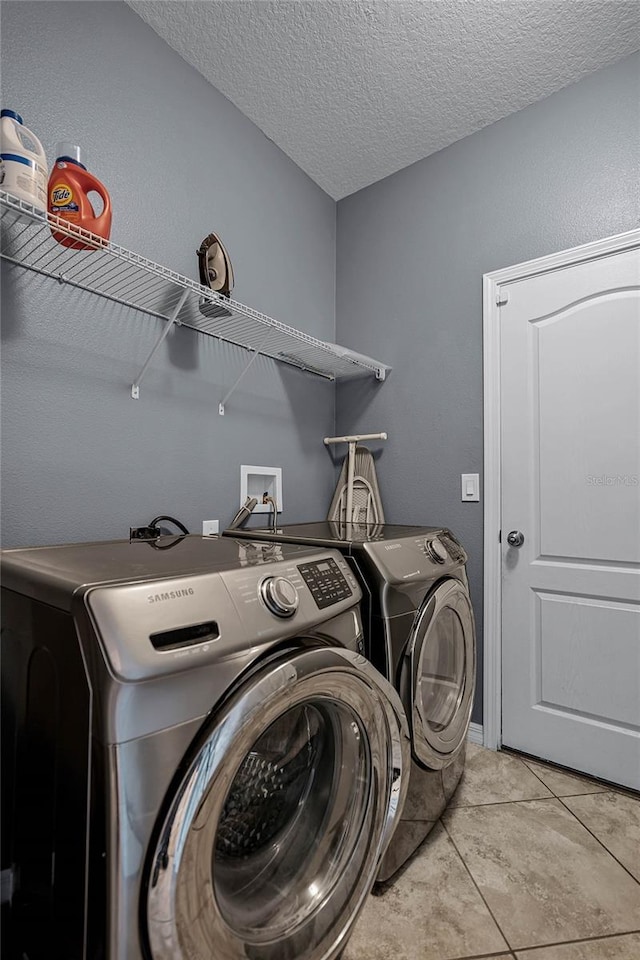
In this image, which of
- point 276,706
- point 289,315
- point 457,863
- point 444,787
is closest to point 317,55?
point 289,315

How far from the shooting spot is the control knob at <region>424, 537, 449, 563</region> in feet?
4.95

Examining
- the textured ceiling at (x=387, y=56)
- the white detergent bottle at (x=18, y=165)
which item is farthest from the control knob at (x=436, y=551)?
the textured ceiling at (x=387, y=56)

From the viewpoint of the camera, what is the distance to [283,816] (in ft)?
3.61

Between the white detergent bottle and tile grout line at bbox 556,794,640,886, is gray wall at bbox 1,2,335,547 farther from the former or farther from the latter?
tile grout line at bbox 556,794,640,886

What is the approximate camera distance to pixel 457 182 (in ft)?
7.44

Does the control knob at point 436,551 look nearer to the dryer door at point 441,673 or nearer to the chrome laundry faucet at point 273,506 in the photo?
the dryer door at point 441,673

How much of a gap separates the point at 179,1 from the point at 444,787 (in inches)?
109

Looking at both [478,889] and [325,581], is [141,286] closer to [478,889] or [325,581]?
[325,581]

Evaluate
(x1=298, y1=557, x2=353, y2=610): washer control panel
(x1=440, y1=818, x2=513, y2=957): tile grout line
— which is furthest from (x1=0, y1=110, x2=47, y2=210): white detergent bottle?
(x1=440, y1=818, x2=513, y2=957): tile grout line

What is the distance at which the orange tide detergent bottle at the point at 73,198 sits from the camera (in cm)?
120

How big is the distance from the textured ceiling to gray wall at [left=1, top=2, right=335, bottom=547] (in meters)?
0.15

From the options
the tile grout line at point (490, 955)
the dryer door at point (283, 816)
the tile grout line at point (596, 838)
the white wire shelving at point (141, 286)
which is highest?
the white wire shelving at point (141, 286)

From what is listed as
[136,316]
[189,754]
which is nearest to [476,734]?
[189,754]

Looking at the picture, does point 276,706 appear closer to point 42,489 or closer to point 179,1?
point 42,489
